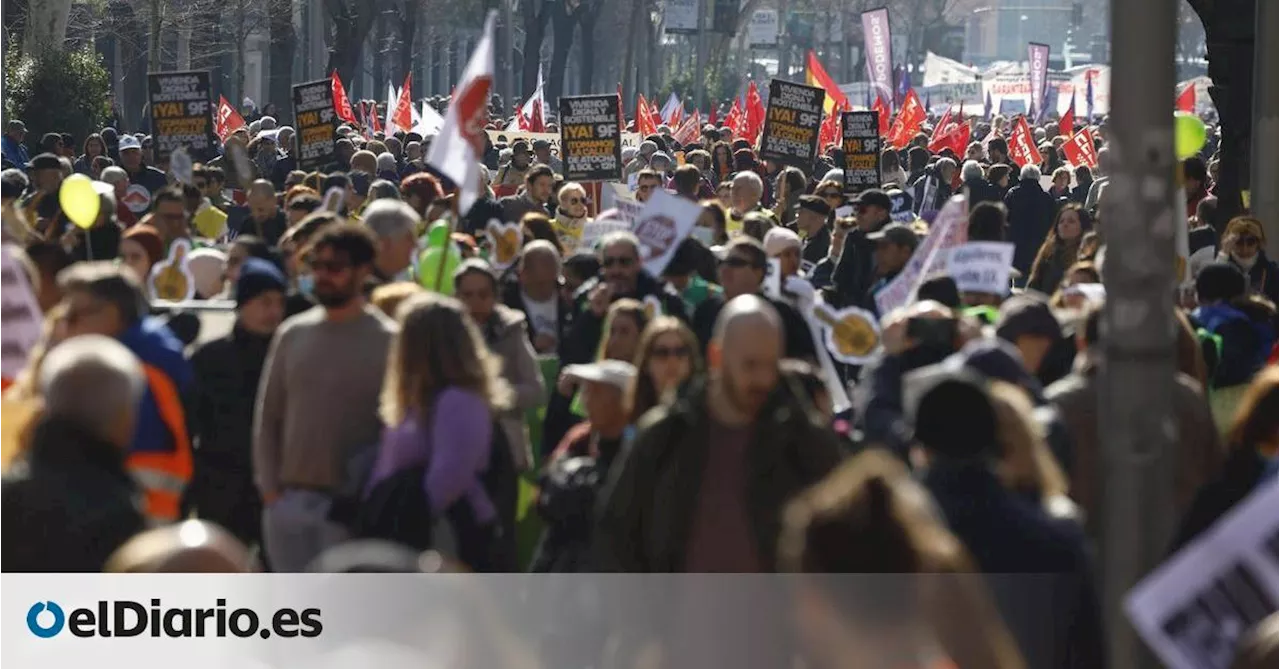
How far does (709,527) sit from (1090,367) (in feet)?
4.93

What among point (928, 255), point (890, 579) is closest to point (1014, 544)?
point (890, 579)

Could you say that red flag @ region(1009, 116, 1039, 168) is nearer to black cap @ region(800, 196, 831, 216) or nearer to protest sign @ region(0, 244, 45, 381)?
black cap @ region(800, 196, 831, 216)

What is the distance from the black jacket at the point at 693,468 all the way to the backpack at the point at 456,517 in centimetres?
51

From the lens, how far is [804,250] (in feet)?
43.8

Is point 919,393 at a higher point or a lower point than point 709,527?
higher

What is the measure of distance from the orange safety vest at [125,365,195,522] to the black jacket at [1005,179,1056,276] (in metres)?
10.6

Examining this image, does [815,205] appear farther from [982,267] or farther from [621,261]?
[621,261]

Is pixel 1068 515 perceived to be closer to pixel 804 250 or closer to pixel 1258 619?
pixel 1258 619

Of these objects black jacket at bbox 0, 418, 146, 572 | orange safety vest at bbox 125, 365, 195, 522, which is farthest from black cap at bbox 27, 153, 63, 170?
black jacket at bbox 0, 418, 146, 572

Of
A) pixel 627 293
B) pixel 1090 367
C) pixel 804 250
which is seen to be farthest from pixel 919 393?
pixel 804 250

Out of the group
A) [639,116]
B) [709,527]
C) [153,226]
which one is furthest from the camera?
[639,116]

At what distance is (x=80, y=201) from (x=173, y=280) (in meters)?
0.92

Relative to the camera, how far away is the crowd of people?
514 centimetres

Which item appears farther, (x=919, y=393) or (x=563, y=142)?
(x=563, y=142)
